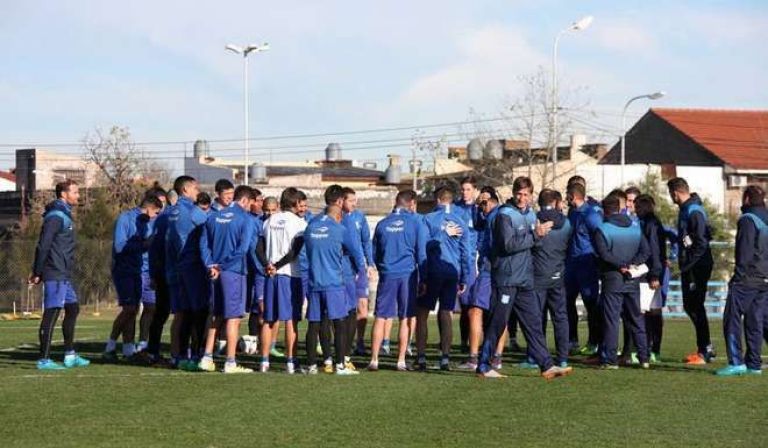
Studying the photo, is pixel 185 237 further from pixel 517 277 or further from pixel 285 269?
pixel 517 277

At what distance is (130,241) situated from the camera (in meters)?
17.2

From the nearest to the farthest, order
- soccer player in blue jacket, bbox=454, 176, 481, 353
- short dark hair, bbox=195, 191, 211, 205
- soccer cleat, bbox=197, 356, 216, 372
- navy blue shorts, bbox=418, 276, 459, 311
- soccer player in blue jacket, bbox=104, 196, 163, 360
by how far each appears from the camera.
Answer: soccer cleat, bbox=197, 356, 216, 372
navy blue shorts, bbox=418, 276, 459, 311
short dark hair, bbox=195, 191, 211, 205
soccer player in blue jacket, bbox=454, 176, 481, 353
soccer player in blue jacket, bbox=104, 196, 163, 360

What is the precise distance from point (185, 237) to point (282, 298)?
1549 mm

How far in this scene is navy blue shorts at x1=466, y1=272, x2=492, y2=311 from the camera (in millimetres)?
15789

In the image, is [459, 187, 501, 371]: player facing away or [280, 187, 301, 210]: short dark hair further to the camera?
[459, 187, 501, 371]: player facing away

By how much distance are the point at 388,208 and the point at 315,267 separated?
45.2 m

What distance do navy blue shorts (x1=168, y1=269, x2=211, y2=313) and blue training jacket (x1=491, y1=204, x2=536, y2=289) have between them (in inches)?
141

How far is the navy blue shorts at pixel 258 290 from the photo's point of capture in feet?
Answer: 51.6

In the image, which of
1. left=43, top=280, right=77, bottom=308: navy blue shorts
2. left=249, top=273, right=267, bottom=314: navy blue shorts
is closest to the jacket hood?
left=249, top=273, right=267, bottom=314: navy blue shorts

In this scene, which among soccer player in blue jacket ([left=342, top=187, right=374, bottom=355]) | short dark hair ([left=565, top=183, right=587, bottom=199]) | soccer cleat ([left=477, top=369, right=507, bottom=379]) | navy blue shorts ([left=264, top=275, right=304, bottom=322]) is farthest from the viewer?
soccer player in blue jacket ([left=342, top=187, right=374, bottom=355])

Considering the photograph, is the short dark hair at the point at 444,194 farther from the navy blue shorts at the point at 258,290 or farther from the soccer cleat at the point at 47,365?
the soccer cleat at the point at 47,365

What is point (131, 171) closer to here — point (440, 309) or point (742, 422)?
point (440, 309)

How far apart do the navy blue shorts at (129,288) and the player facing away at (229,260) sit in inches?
89.6

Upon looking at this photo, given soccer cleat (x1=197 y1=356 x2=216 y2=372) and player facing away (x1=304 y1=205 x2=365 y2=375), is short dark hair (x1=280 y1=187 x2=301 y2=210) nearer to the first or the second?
player facing away (x1=304 y1=205 x2=365 y2=375)
